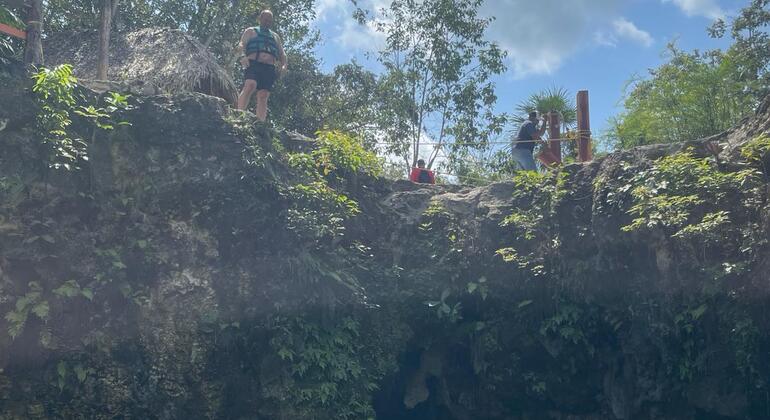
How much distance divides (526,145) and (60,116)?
254 inches

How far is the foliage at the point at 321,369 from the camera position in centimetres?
881

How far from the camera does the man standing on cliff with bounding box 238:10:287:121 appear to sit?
35.0 feet

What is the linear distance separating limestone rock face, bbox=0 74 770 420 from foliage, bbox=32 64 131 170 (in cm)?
18

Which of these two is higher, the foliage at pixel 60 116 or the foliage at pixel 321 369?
the foliage at pixel 60 116

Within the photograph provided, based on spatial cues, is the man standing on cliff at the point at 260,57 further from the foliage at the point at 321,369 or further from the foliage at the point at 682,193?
the foliage at the point at 682,193

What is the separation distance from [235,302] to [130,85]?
9.45 feet

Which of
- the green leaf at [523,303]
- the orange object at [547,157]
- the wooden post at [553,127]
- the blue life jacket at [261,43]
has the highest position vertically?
the blue life jacket at [261,43]

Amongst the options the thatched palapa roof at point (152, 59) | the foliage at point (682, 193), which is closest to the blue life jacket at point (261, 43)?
the thatched palapa roof at point (152, 59)

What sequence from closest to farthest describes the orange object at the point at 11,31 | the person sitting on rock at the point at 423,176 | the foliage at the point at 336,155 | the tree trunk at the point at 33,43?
the orange object at the point at 11,31 → the tree trunk at the point at 33,43 → the foliage at the point at 336,155 → the person sitting on rock at the point at 423,176

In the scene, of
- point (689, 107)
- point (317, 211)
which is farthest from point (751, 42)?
point (317, 211)

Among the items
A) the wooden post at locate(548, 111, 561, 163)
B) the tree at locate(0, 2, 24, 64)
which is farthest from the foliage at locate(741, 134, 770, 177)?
the tree at locate(0, 2, 24, 64)

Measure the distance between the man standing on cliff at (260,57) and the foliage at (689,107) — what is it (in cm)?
636

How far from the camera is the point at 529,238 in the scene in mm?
10039

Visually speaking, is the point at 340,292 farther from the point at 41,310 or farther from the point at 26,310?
the point at 26,310
